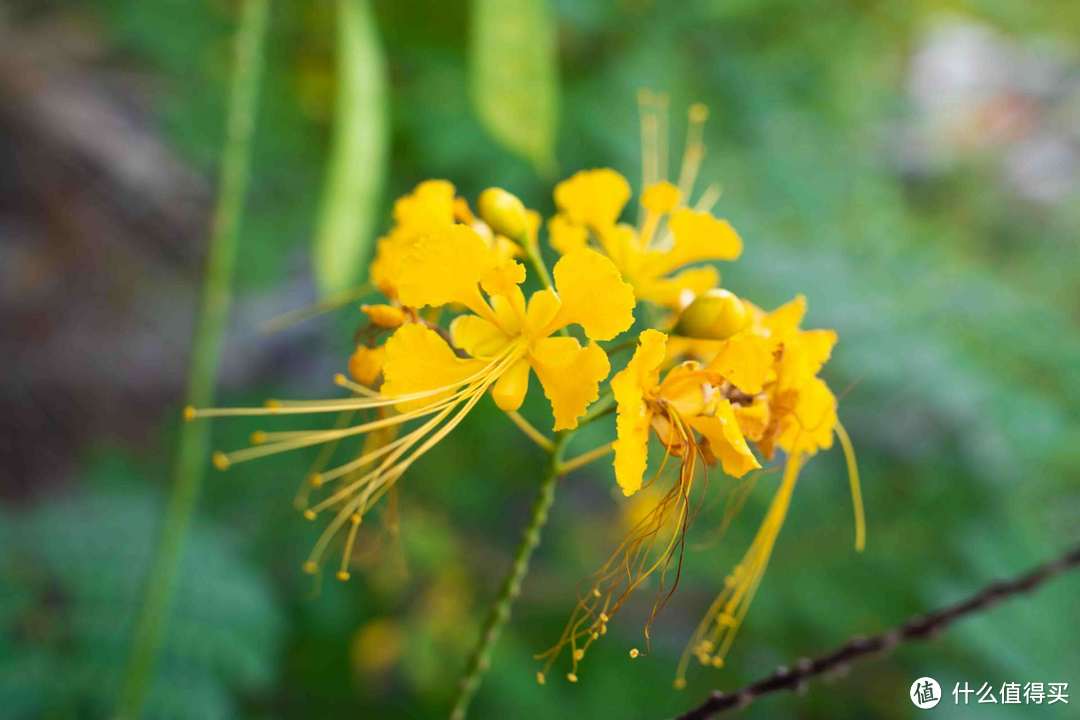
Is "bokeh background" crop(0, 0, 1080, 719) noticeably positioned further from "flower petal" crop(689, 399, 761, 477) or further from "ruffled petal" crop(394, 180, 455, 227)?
"flower petal" crop(689, 399, 761, 477)

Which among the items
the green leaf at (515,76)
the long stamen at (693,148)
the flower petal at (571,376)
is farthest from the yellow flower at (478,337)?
the long stamen at (693,148)

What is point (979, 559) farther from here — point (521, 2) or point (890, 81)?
point (890, 81)

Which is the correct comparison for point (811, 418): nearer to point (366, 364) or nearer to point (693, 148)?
point (366, 364)

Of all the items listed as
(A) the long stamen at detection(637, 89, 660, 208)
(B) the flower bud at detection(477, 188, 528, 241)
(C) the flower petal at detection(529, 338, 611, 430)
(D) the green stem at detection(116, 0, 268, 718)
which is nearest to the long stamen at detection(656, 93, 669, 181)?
(A) the long stamen at detection(637, 89, 660, 208)

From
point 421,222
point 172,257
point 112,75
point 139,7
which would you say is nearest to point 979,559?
point 421,222

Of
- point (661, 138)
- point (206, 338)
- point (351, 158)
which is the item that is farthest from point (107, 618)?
point (661, 138)

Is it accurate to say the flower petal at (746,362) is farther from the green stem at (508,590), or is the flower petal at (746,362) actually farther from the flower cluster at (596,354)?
the green stem at (508,590)
